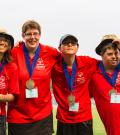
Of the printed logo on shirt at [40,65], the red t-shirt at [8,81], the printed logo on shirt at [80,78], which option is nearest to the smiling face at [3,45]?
the red t-shirt at [8,81]

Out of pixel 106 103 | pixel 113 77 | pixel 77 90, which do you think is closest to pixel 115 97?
pixel 106 103

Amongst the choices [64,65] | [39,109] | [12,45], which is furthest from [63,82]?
[12,45]

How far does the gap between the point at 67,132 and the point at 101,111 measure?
54 cm

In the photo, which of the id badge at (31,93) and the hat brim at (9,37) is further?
the id badge at (31,93)

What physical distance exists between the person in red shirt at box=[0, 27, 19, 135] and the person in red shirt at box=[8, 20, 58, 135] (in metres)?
0.18

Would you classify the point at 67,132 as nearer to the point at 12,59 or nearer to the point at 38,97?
the point at 38,97

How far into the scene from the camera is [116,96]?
16.5 feet

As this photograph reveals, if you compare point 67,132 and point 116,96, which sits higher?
point 116,96

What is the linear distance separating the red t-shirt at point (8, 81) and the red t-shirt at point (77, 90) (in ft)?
2.51

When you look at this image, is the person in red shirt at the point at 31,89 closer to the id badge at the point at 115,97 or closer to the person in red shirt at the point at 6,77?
the person in red shirt at the point at 6,77

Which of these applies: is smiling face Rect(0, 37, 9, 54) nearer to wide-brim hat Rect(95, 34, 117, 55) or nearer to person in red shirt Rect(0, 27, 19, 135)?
person in red shirt Rect(0, 27, 19, 135)

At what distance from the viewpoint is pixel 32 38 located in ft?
15.9

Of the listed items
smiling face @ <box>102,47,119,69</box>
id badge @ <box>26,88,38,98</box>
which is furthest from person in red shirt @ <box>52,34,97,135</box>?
id badge @ <box>26,88,38,98</box>

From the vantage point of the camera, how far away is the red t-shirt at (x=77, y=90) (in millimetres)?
5094
